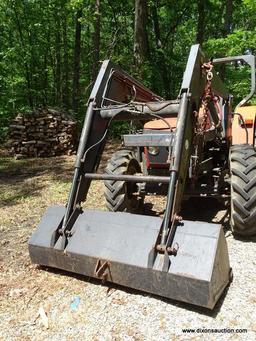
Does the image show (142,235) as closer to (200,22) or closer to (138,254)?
(138,254)

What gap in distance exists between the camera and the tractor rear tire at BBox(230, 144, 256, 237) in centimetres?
394

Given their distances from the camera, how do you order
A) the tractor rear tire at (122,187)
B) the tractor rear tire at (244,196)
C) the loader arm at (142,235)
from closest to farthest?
the loader arm at (142,235) < the tractor rear tire at (244,196) < the tractor rear tire at (122,187)

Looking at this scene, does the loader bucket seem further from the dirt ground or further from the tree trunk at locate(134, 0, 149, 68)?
the tree trunk at locate(134, 0, 149, 68)

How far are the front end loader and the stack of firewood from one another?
627cm

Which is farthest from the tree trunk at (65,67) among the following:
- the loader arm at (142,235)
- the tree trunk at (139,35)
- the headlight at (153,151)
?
the loader arm at (142,235)

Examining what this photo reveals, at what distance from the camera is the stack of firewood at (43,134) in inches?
437

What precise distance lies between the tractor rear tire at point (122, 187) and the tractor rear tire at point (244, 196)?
51.7 inches

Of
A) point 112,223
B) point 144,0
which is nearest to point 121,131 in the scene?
point 144,0

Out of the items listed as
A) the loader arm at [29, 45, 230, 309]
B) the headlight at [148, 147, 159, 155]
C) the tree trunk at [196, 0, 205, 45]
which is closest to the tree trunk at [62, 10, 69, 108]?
the tree trunk at [196, 0, 205, 45]

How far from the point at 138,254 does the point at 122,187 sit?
1601 millimetres

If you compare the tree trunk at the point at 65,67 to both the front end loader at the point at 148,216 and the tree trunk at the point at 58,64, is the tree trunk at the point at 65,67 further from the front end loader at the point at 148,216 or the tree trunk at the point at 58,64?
the front end loader at the point at 148,216

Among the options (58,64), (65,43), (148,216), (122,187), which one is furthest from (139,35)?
(58,64)

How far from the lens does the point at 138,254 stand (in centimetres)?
312

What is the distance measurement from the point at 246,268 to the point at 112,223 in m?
1.32
